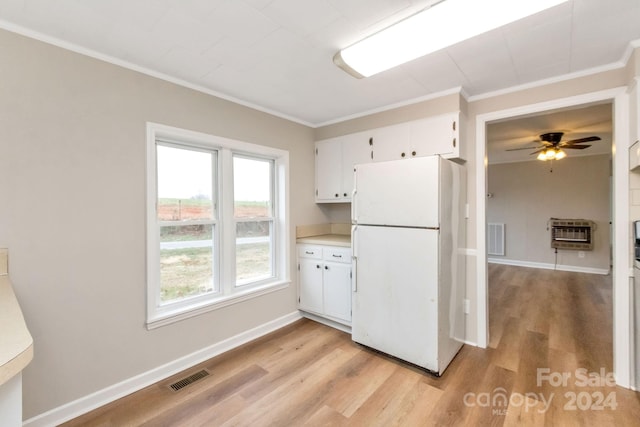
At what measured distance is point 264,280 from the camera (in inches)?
123

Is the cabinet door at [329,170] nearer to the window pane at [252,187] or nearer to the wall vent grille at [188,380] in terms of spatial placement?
the window pane at [252,187]

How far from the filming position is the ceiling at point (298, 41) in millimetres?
1504

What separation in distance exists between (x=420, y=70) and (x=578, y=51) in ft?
3.34

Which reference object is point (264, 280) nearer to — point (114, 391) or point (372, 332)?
point (372, 332)

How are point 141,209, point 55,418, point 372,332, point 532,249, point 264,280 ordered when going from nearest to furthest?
point 55,418 < point 141,209 < point 372,332 < point 264,280 < point 532,249

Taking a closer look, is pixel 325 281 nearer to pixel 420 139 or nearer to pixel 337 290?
pixel 337 290

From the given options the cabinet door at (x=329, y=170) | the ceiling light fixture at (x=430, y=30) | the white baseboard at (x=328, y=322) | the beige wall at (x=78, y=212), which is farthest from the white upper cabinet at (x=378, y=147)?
the beige wall at (x=78, y=212)

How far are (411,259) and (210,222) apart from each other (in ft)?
5.95

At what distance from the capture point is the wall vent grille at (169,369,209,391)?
2113 millimetres

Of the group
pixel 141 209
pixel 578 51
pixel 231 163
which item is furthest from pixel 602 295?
pixel 141 209

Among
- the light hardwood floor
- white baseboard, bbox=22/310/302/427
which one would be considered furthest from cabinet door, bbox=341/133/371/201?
white baseboard, bbox=22/310/302/427

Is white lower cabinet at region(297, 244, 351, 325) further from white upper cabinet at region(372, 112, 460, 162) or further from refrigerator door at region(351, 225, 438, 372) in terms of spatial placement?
white upper cabinet at region(372, 112, 460, 162)

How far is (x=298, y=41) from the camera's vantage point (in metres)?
1.79

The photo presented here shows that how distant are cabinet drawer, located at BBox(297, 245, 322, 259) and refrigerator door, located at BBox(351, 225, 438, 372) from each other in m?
0.65
